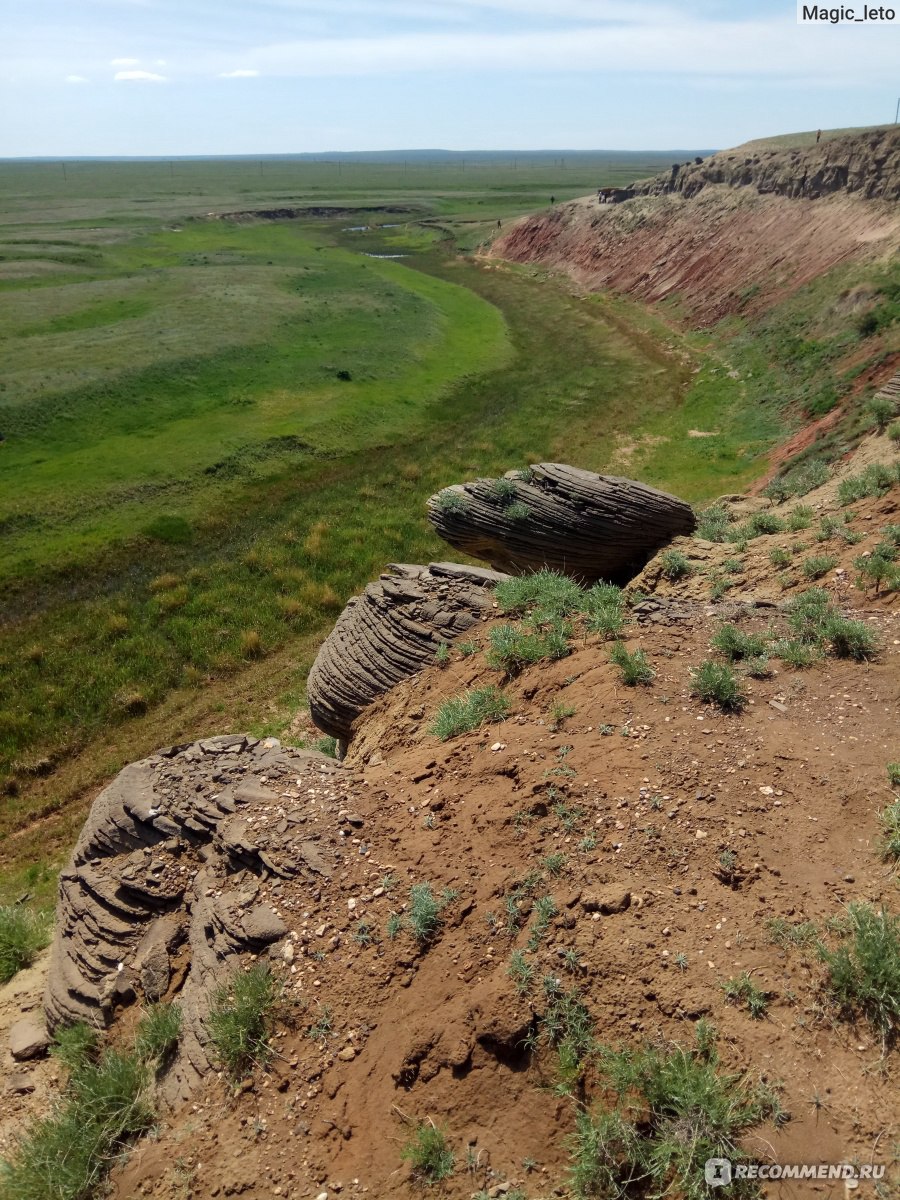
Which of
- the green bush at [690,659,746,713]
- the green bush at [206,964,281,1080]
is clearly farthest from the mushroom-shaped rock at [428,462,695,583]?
the green bush at [206,964,281,1080]

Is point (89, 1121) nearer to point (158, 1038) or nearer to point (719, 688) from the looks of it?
point (158, 1038)

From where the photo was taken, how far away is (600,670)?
10797 mm

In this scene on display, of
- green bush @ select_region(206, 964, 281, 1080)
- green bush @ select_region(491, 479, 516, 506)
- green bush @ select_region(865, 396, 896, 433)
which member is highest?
green bush @ select_region(865, 396, 896, 433)

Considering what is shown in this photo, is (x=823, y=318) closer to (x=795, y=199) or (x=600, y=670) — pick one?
(x=795, y=199)

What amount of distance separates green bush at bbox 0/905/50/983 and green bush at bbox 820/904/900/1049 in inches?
470

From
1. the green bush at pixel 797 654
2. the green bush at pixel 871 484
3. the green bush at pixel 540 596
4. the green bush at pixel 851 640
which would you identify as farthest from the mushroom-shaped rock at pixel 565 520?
the green bush at pixel 851 640

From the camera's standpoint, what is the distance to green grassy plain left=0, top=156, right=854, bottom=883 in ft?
67.2

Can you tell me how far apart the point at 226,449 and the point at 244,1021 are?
3094 centimetres

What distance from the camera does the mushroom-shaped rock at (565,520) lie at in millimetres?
16859

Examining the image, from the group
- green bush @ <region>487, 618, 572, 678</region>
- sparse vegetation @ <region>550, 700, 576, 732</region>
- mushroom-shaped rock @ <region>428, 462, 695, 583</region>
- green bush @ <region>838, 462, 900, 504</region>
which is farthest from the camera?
mushroom-shaped rock @ <region>428, 462, 695, 583</region>

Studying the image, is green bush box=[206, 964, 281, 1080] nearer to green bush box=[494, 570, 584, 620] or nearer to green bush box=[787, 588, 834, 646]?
green bush box=[494, 570, 584, 620]

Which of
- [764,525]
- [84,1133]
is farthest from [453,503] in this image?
[84,1133]

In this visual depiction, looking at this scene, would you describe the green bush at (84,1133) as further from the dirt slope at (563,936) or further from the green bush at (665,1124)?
the green bush at (665,1124)

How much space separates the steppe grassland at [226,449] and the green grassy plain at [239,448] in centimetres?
12
